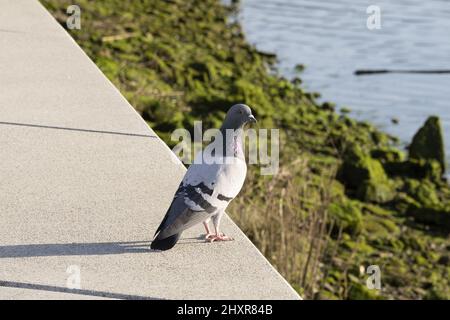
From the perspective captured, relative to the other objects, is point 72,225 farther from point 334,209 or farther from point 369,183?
point 369,183

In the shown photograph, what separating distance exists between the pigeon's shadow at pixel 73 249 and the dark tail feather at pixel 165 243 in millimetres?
139

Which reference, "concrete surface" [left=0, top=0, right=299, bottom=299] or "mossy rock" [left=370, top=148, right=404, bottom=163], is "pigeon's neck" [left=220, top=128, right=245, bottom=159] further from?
"mossy rock" [left=370, top=148, right=404, bottom=163]

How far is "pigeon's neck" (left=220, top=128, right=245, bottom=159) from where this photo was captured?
156 inches

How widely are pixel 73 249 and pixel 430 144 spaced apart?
9336mm

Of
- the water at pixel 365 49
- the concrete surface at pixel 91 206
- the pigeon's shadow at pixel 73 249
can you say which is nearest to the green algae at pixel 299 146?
the water at pixel 365 49

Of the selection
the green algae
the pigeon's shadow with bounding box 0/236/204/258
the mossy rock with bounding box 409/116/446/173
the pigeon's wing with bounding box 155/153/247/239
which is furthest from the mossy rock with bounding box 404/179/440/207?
the pigeon's wing with bounding box 155/153/247/239

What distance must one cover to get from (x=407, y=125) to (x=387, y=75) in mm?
2693

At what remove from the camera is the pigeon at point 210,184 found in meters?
3.91

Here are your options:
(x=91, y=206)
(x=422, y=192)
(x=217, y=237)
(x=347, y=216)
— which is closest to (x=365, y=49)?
(x=422, y=192)

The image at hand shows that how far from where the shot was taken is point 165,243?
4078mm

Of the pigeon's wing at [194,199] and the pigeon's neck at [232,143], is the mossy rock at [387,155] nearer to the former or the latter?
the pigeon's neck at [232,143]

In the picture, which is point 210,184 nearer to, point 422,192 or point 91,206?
point 91,206

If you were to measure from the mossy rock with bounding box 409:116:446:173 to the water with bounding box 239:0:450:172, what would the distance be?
0.76 metres

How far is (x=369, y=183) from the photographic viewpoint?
35.0 ft
